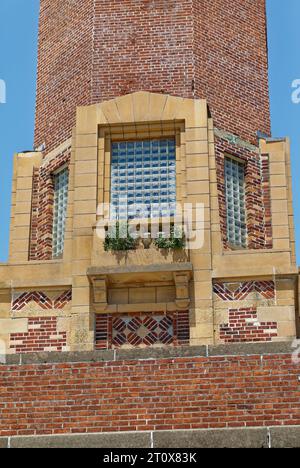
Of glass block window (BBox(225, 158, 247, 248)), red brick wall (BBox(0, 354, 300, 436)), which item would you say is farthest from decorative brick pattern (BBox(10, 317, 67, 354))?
red brick wall (BBox(0, 354, 300, 436))

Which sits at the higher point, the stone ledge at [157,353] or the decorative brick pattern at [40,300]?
the decorative brick pattern at [40,300]

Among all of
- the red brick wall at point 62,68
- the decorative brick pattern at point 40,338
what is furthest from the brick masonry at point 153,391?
the red brick wall at point 62,68

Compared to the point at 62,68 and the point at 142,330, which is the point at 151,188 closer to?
the point at 142,330

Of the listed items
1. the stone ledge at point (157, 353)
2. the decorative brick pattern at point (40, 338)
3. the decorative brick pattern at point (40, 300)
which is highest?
the decorative brick pattern at point (40, 300)

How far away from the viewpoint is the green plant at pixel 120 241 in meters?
25.4

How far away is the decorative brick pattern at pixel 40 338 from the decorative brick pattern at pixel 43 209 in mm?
2091

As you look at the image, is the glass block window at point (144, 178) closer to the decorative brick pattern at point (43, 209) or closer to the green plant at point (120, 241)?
the green plant at point (120, 241)

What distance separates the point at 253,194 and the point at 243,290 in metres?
3.02

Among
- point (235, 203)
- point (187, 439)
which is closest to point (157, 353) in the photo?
point (187, 439)

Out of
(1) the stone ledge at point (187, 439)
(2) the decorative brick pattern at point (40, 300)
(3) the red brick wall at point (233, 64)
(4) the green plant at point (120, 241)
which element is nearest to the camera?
(1) the stone ledge at point (187, 439)

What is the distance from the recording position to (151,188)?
87.8 feet

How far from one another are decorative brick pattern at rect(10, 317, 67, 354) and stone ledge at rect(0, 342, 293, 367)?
5.26 meters

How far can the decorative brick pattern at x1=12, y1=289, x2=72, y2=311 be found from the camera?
25625mm

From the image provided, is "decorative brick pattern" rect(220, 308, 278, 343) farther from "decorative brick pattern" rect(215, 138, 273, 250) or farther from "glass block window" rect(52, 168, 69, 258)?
"glass block window" rect(52, 168, 69, 258)
